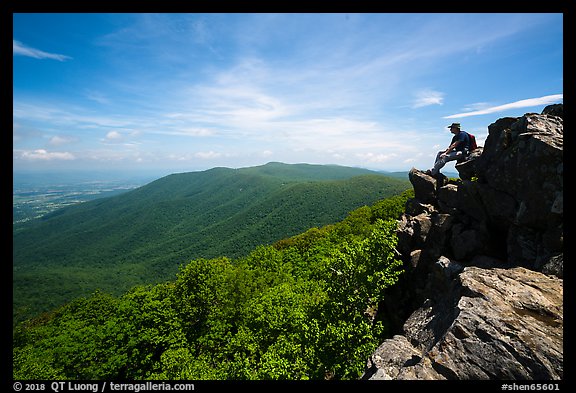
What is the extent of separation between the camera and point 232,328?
27188 millimetres

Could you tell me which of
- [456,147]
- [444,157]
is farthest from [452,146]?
[444,157]

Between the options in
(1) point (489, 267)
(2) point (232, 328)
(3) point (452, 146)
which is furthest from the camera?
(2) point (232, 328)

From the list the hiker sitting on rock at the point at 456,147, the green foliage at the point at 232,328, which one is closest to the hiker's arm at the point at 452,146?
the hiker sitting on rock at the point at 456,147

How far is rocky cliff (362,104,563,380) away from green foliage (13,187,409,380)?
2411mm

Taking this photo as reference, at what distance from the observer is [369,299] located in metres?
18.5

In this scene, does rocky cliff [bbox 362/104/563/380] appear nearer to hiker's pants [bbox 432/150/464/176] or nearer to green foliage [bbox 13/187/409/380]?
hiker's pants [bbox 432/150/464/176]

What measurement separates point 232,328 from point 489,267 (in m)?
23.7

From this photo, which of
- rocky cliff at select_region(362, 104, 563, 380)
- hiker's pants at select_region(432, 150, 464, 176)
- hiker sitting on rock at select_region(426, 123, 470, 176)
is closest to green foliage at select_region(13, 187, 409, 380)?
rocky cliff at select_region(362, 104, 563, 380)

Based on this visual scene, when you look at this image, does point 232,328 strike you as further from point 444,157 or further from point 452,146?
point 452,146

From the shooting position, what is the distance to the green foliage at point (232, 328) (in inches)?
605
